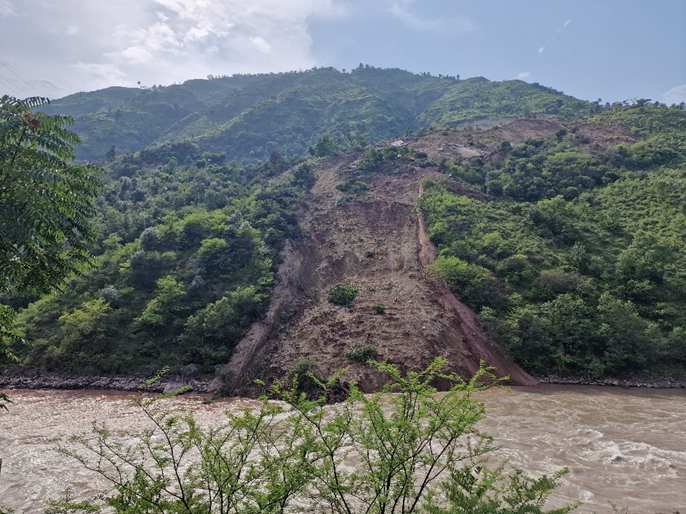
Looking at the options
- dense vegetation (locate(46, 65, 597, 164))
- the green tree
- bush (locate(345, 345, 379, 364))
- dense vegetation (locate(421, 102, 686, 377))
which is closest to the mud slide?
bush (locate(345, 345, 379, 364))

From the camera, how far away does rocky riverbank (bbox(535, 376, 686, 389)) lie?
21812mm

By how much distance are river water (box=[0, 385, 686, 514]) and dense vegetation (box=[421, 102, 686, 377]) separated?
9.93ft

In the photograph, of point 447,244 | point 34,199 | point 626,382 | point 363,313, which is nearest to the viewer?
point 34,199

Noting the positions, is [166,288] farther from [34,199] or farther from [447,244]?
[447,244]

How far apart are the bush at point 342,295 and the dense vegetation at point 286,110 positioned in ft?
197

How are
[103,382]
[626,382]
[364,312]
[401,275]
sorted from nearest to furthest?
1. [626,382]
2. [103,382]
3. [364,312]
4. [401,275]

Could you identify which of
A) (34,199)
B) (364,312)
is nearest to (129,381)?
(364,312)

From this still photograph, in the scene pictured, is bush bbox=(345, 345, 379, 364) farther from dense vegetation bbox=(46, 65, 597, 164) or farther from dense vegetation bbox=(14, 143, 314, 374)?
dense vegetation bbox=(46, 65, 597, 164)

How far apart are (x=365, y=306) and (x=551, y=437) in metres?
16.2

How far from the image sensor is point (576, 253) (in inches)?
1171

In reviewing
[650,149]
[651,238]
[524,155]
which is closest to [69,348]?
[651,238]

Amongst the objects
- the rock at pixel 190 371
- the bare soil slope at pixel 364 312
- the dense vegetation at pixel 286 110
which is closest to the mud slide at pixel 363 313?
the bare soil slope at pixel 364 312

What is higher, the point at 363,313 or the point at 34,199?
the point at 34,199

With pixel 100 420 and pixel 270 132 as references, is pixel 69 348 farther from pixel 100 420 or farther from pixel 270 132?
pixel 270 132
